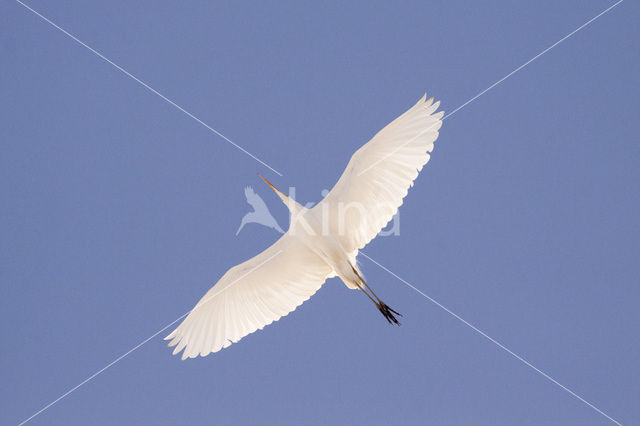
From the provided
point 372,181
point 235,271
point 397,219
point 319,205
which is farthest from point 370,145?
point 235,271

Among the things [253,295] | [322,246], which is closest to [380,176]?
[322,246]

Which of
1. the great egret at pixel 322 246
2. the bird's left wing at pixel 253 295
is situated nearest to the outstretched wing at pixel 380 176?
the great egret at pixel 322 246

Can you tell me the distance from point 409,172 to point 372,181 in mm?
308

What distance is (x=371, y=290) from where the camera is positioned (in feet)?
17.9

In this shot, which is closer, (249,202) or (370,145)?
(370,145)

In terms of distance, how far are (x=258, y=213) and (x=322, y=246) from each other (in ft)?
4.41

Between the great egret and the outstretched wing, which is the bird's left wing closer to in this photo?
the great egret

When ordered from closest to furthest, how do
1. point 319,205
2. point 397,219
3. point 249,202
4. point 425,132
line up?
point 425,132 → point 319,205 → point 397,219 → point 249,202

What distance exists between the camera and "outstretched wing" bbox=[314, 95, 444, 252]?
5164mm

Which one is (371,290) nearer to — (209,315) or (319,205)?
(319,205)

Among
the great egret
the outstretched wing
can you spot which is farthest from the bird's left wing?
the outstretched wing

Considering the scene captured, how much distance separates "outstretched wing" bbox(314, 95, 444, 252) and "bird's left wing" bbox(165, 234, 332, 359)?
0.40 m

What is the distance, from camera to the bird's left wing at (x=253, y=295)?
5.65m

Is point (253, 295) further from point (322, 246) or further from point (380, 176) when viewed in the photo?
point (380, 176)
